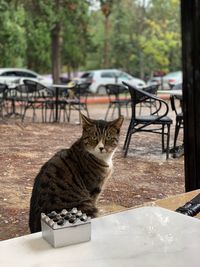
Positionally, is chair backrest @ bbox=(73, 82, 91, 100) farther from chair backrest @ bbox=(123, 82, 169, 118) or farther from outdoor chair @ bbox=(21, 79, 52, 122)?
chair backrest @ bbox=(123, 82, 169, 118)

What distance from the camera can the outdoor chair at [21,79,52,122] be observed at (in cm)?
692

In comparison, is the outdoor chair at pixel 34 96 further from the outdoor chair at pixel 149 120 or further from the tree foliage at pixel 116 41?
the tree foliage at pixel 116 41

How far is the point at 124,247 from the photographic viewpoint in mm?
898

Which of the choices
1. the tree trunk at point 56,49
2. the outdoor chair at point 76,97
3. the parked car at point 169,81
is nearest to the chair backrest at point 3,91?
the outdoor chair at point 76,97

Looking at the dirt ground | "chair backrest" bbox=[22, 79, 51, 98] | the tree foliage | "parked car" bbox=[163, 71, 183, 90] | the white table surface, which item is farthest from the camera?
the tree foliage

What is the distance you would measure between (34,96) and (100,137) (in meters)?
5.21

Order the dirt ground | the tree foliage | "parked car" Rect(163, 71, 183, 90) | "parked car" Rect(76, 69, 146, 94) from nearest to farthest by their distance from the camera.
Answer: the dirt ground < "parked car" Rect(163, 71, 183, 90) < the tree foliage < "parked car" Rect(76, 69, 146, 94)

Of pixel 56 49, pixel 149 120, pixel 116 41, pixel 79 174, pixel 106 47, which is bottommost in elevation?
pixel 79 174

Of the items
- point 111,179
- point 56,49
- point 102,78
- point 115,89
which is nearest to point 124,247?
point 111,179

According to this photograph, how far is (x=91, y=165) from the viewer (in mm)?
1953

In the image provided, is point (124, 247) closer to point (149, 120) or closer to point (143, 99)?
point (149, 120)

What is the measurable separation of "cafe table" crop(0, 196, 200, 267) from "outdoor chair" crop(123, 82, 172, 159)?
9.48 feet

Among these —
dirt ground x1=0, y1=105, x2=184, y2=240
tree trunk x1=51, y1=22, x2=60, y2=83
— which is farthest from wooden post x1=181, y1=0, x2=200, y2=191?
tree trunk x1=51, y1=22, x2=60, y2=83

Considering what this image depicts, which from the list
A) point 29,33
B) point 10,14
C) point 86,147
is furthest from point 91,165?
point 29,33
